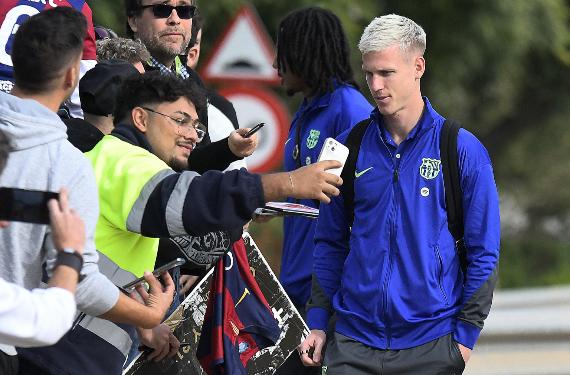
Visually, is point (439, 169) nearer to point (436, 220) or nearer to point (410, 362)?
point (436, 220)

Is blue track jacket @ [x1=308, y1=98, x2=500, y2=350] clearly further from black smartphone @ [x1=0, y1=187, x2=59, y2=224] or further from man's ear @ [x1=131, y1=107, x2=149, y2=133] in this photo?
black smartphone @ [x1=0, y1=187, x2=59, y2=224]

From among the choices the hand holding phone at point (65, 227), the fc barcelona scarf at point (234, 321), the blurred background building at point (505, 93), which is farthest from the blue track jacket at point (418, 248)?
the blurred background building at point (505, 93)

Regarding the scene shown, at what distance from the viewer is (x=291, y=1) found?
46.8ft

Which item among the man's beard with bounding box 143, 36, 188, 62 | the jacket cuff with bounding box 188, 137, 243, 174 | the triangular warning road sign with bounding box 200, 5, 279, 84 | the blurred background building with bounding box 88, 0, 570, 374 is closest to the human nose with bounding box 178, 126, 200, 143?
the jacket cuff with bounding box 188, 137, 243, 174

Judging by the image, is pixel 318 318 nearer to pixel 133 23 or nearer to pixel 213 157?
pixel 213 157

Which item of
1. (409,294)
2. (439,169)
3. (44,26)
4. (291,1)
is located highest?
(44,26)

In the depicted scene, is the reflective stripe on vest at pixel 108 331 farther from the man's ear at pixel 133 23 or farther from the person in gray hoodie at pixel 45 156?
the man's ear at pixel 133 23

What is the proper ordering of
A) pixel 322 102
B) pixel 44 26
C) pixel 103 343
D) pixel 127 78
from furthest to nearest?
pixel 322 102, pixel 127 78, pixel 103 343, pixel 44 26

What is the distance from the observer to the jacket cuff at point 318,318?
21.0ft

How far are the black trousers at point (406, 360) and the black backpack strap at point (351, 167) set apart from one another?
55 centimetres

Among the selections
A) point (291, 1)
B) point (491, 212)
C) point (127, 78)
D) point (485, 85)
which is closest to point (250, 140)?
point (127, 78)

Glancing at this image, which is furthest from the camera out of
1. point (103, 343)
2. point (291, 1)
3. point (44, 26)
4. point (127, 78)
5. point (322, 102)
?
point (291, 1)

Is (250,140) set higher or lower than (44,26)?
lower

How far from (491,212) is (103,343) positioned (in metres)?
1.60
